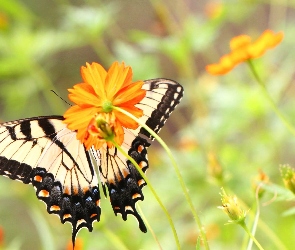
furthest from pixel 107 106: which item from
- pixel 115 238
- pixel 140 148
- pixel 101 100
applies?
pixel 140 148

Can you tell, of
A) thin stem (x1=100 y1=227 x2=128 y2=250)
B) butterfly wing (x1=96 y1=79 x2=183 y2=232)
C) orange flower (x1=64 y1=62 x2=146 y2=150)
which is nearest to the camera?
orange flower (x1=64 y1=62 x2=146 y2=150)

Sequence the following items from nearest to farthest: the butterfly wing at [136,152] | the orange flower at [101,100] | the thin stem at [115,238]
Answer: the orange flower at [101,100] < the thin stem at [115,238] < the butterfly wing at [136,152]

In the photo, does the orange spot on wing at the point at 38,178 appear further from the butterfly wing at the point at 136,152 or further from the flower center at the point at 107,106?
the flower center at the point at 107,106

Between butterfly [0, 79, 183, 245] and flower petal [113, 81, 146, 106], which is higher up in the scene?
butterfly [0, 79, 183, 245]

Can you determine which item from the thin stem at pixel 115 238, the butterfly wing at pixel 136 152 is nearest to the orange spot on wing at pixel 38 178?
the butterfly wing at pixel 136 152

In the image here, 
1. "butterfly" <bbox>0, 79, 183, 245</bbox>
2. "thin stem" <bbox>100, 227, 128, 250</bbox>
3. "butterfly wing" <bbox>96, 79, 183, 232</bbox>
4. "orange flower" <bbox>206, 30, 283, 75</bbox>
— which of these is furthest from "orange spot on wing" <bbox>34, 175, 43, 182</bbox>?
"orange flower" <bbox>206, 30, 283, 75</bbox>

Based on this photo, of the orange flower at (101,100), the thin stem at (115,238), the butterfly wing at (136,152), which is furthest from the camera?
the butterfly wing at (136,152)

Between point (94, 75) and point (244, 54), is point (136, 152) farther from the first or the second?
point (94, 75)

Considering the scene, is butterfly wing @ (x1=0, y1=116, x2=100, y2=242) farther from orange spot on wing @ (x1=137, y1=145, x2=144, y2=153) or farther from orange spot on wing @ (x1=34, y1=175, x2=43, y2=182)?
orange spot on wing @ (x1=137, y1=145, x2=144, y2=153)
